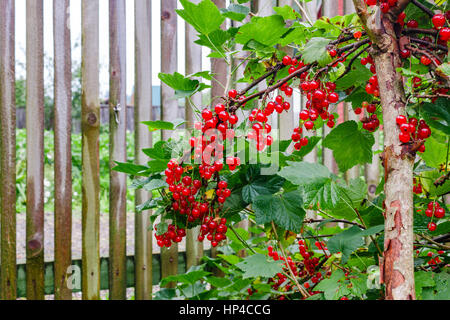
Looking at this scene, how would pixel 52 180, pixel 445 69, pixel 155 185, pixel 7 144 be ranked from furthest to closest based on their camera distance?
pixel 52 180 → pixel 7 144 → pixel 155 185 → pixel 445 69

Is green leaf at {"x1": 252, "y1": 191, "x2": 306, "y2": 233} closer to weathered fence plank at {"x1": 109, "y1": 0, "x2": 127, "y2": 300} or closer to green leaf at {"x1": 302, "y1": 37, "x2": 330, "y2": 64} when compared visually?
green leaf at {"x1": 302, "y1": 37, "x2": 330, "y2": 64}

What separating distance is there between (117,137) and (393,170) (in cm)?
141

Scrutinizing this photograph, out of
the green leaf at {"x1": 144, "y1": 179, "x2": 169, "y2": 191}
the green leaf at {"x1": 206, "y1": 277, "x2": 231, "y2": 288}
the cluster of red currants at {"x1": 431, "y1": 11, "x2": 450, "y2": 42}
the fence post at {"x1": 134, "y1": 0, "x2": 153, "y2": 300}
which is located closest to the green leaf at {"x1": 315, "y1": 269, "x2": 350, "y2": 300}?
the green leaf at {"x1": 144, "y1": 179, "x2": 169, "y2": 191}

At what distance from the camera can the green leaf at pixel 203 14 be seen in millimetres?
770

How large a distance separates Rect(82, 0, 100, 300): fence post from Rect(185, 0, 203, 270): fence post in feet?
1.26

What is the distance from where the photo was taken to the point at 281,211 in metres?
0.86

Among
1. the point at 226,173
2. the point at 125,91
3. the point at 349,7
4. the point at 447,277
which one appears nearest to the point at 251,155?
the point at 226,173

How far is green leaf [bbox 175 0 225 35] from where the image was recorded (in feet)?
2.52

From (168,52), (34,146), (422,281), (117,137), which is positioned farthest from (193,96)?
(422,281)

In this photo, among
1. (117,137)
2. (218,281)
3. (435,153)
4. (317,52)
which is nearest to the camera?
(317,52)

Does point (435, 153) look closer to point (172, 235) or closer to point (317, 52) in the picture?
point (317, 52)

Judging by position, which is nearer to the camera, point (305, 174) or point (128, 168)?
point (305, 174)

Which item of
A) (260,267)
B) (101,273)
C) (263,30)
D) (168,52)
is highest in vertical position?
(168,52)
